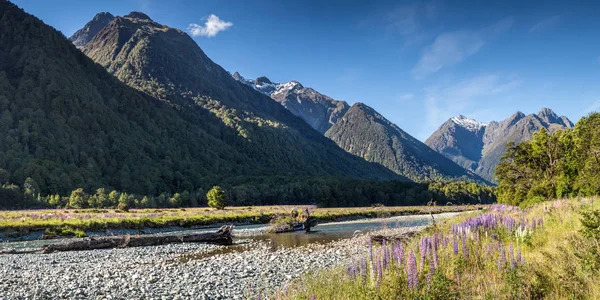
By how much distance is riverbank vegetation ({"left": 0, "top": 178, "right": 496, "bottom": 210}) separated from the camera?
8869 centimetres

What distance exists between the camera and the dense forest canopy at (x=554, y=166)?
4025 centimetres

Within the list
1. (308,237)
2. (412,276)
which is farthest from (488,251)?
(308,237)

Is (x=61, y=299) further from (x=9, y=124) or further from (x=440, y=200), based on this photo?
(x=440, y=200)

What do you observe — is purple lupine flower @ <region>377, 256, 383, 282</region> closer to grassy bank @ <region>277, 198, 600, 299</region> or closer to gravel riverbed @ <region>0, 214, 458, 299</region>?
grassy bank @ <region>277, 198, 600, 299</region>

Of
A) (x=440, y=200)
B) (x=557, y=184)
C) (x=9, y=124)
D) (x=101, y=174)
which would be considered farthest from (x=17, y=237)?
(x=440, y=200)

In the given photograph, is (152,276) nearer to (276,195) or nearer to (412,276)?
(412,276)

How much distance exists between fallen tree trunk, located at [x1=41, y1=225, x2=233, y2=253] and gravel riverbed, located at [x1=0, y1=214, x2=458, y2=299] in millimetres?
4764

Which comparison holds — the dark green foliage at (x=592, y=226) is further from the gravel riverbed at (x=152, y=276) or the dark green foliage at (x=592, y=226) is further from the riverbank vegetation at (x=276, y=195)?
the riverbank vegetation at (x=276, y=195)

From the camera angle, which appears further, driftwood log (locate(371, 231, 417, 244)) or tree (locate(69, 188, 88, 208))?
tree (locate(69, 188, 88, 208))

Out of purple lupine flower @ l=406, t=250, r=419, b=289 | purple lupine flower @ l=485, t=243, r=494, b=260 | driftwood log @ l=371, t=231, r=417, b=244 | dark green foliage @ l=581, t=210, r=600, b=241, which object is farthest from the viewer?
driftwood log @ l=371, t=231, r=417, b=244

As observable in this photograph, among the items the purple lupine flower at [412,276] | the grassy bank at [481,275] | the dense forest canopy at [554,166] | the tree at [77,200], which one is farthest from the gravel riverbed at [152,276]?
the tree at [77,200]

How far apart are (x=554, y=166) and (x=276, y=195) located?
4225 inches

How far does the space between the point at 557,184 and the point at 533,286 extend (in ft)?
149

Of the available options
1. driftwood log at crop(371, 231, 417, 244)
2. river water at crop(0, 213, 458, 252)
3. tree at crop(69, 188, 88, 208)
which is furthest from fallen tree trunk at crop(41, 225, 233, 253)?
tree at crop(69, 188, 88, 208)
